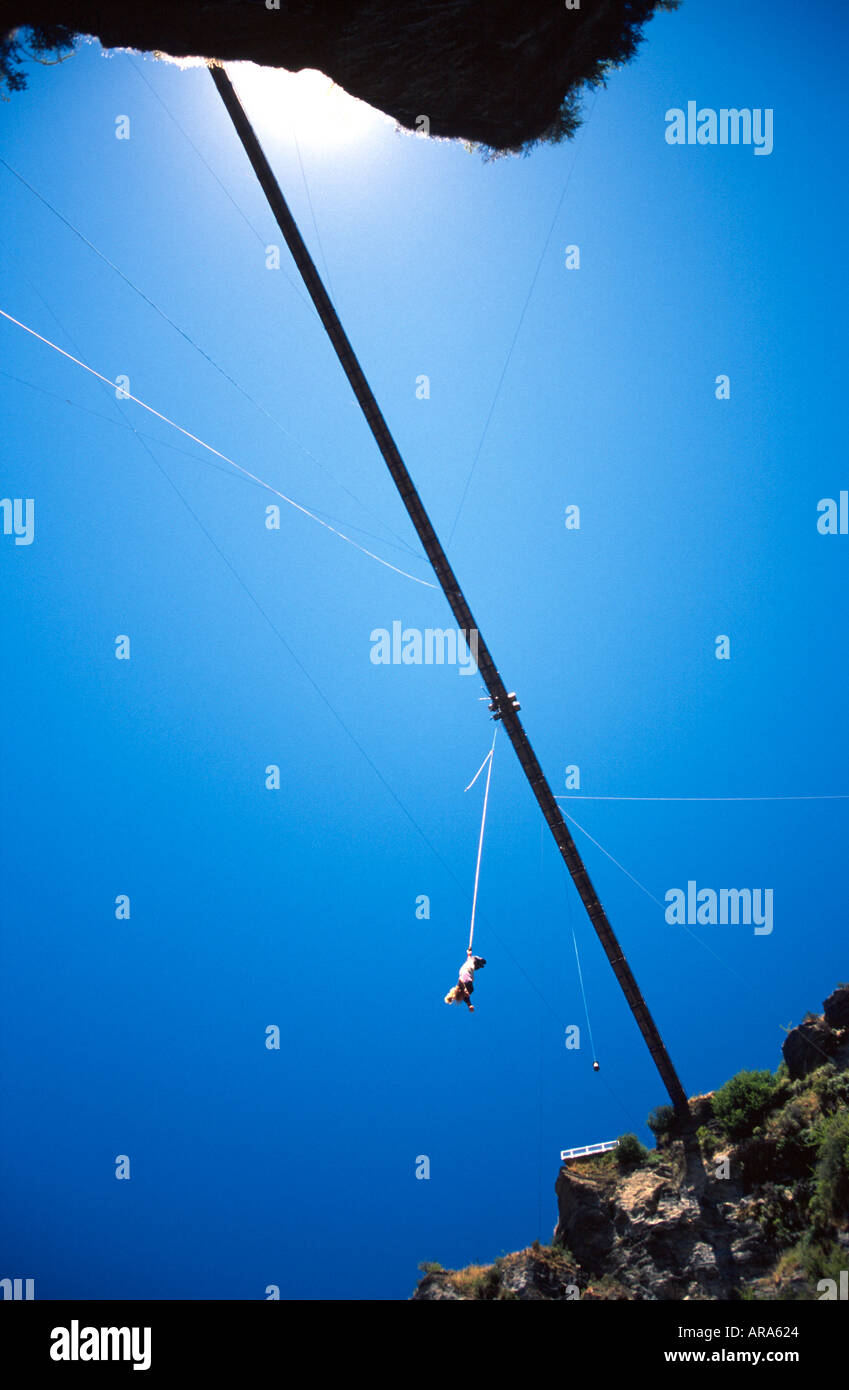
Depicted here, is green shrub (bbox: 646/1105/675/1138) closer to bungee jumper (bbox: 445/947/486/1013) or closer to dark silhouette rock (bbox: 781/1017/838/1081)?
dark silhouette rock (bbox: 781/1017/838/1081)

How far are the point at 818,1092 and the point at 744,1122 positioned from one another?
1805 mm

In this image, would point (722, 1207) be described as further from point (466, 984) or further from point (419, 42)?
point (419, 42)

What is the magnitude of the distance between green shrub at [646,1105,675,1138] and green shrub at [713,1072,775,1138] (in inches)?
45.7

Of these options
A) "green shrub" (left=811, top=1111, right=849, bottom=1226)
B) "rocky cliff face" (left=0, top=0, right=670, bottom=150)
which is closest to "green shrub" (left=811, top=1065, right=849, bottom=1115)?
"green shrub" (left=811, top=1111, right=849, bottom=1226)

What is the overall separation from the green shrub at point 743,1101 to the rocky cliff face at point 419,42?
2328 centimetres

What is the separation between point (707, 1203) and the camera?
454 inches

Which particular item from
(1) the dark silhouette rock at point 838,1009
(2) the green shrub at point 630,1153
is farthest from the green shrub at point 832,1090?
(2) the green shrub at point 630,1153

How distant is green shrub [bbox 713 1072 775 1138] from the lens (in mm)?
12461

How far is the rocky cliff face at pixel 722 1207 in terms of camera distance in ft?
32.7

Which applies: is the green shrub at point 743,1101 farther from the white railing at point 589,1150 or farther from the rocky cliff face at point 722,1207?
the white railing at point 589,1150

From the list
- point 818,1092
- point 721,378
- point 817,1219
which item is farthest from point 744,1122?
point 721,378

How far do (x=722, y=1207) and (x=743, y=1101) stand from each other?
216 cm
